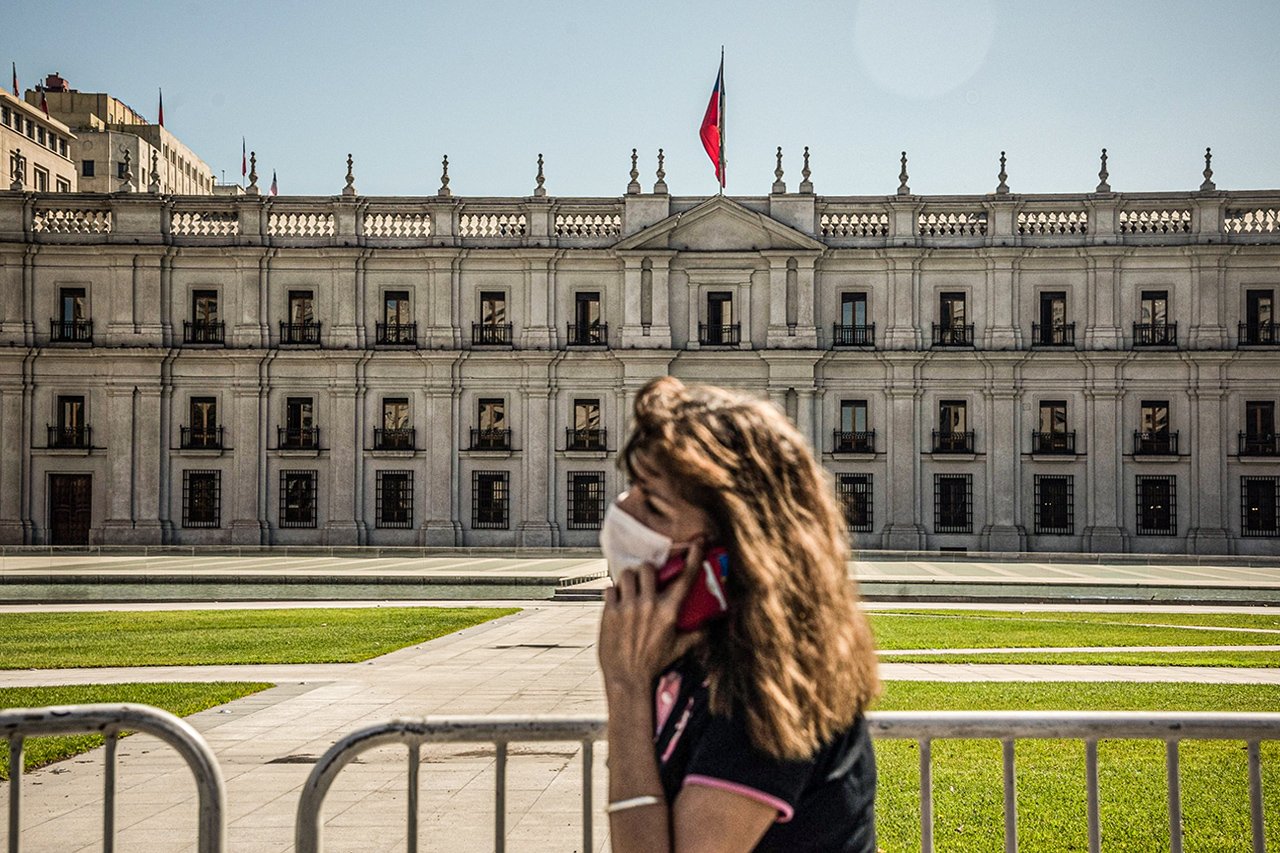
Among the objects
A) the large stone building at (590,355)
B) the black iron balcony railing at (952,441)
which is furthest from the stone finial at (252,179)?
the black iron balcony railing at (952,441)

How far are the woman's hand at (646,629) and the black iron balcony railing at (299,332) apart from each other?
148 ft

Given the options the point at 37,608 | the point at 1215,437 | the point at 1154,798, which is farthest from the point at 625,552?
the point at 1215,437

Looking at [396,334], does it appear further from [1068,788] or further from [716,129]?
[1068,788]

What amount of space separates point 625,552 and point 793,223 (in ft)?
145

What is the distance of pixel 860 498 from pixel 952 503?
11.1ft

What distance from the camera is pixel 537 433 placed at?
44.9m

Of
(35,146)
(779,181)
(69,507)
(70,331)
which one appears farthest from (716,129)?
(35,146)

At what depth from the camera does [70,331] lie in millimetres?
45156

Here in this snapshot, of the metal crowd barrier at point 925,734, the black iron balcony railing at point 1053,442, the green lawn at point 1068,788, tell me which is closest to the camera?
the metal crowd barrier at point 925,734

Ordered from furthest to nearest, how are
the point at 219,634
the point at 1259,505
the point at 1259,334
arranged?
the point at 1259,334 → the point at 1259,505 → the point at 219,634

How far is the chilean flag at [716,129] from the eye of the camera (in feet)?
147

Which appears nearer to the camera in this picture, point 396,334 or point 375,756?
point 375,756

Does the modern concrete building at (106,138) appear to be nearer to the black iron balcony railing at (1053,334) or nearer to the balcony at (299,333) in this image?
the balcony at (299,333)

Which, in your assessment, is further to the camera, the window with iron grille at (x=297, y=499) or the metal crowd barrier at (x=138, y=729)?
the window with iron grille at (x=297, y=499)
